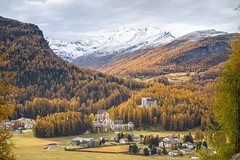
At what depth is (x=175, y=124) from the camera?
515 feet

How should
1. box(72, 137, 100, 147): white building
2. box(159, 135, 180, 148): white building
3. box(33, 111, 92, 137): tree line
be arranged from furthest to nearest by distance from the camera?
box(33, 111, 92, 137): tree line
box(72, 137, 100, 147): white building
box(159, 135, 180, 148): white building

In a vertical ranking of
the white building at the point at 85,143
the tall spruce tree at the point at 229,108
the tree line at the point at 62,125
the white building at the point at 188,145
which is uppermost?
the tall spruce tree at the point at 229,108

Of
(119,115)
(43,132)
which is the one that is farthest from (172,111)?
(43,132)

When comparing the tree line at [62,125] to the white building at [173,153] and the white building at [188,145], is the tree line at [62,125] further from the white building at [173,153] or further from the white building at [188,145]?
the white building at [173,153]

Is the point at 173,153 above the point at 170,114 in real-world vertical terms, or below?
below

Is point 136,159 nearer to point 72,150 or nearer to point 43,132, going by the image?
point 72,150

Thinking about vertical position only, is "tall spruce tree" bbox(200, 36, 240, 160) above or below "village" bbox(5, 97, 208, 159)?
above

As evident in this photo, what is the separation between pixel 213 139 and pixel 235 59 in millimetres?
5945

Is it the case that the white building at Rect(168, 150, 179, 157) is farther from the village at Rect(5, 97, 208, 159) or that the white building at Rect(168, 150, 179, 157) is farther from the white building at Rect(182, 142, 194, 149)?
the white building at Rect(182, 142, 194, 149)

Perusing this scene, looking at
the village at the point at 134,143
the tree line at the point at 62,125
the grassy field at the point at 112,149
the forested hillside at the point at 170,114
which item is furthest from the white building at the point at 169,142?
the tree line at the point at 62,125

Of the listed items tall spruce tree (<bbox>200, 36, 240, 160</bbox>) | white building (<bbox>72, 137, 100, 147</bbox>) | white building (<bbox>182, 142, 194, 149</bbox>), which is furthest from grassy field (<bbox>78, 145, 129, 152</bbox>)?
tall spruce tree (<bbox>200, 36, 240, 160</bbox>)

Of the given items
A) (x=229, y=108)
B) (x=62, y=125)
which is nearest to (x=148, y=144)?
(x=62, y=125)

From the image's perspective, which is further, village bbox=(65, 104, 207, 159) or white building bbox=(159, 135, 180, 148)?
white building bbox=(159, 135, 180, 148)

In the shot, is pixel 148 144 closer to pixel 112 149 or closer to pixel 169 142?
pixel 169 142
